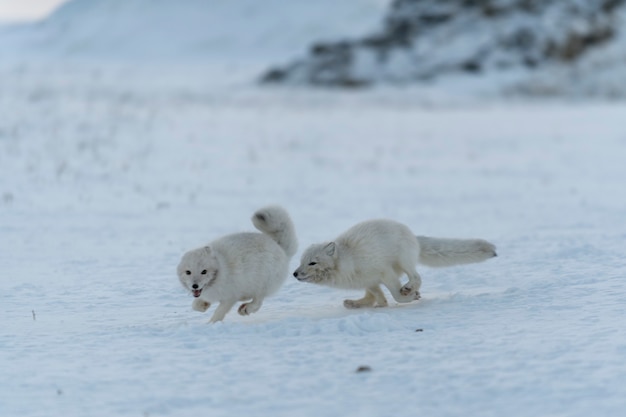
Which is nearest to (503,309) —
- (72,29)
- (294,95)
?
(294,95)

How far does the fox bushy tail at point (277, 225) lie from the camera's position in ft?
19.7

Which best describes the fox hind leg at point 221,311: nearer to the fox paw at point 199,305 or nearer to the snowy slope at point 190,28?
the fox paw at point 199,305

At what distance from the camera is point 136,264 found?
7520mm

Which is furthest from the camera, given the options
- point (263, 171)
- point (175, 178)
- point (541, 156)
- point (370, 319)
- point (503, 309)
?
point (541, 156)

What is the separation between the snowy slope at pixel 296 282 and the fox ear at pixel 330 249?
1.30ft

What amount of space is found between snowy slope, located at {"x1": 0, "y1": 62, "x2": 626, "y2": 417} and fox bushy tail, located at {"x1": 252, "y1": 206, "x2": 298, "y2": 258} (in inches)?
19.6

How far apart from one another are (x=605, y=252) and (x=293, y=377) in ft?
12.8

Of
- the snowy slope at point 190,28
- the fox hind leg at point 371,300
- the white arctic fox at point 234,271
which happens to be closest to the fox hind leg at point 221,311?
the white arctic fox at point 234,271

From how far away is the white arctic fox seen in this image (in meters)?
5.41

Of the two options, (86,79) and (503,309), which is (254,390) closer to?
(503,309)

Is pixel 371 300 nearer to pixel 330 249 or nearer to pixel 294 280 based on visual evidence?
pixel 330 249

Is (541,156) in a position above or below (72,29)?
below

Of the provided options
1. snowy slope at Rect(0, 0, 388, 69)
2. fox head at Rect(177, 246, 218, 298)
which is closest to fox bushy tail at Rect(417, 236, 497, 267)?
fox head at Rect(177, 246, 218, 298)

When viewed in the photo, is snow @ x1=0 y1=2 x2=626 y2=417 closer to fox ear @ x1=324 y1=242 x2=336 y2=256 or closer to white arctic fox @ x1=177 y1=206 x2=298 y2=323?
white arctic fox @ x1=177 y1=206 x2=298 y2=323
